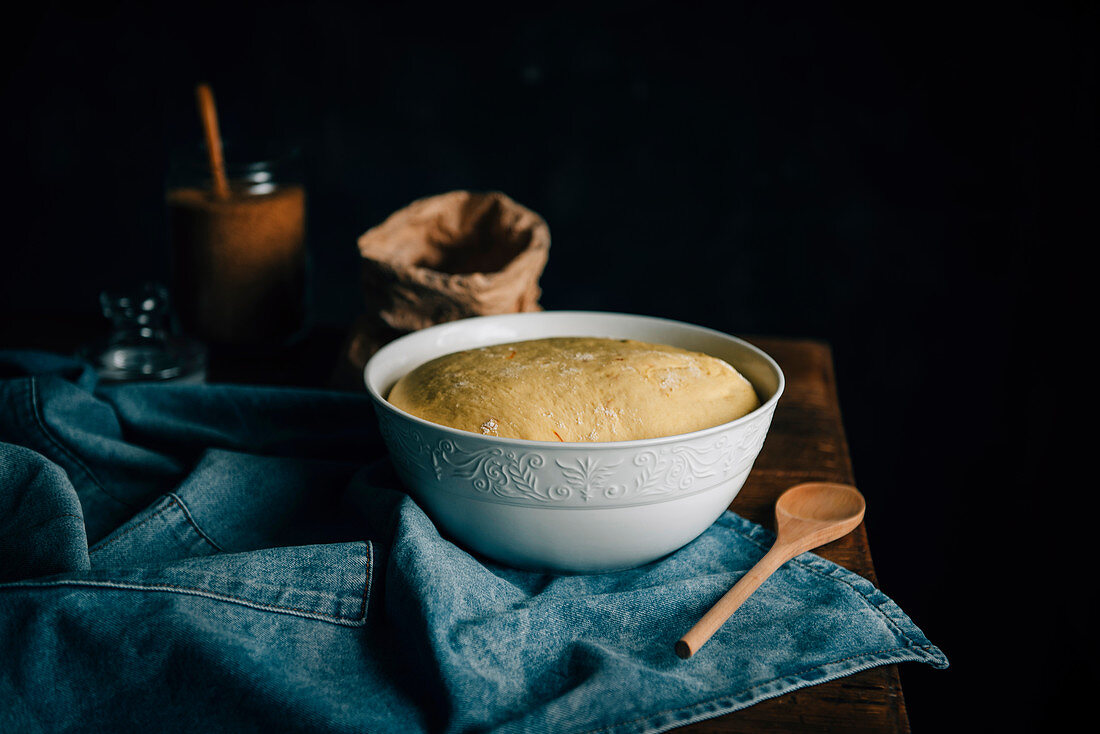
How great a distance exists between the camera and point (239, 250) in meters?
1.16

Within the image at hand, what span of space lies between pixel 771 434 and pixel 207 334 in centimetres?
80

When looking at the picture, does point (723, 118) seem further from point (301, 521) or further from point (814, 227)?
point (301, 521)

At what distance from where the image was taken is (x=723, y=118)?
1.59m

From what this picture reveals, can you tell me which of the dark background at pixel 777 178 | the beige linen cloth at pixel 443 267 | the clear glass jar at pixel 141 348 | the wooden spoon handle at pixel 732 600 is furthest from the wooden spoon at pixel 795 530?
the dark background at pixel 777 178

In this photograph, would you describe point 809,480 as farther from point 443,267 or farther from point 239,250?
point 239,250

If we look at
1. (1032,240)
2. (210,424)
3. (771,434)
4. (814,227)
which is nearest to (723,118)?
(814,227)

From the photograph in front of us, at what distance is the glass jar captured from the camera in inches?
45.0

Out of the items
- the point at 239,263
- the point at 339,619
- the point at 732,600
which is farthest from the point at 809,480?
the point at 239,263

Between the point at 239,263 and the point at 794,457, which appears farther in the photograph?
the point at 239,263

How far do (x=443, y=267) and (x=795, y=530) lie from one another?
0.66m

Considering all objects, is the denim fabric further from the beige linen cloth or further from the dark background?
the dark background

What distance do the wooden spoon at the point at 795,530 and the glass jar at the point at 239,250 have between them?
30.4 inches

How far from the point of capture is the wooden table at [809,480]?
1.84 feet

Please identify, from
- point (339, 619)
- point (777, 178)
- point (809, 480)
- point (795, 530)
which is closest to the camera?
point (339, 619)
